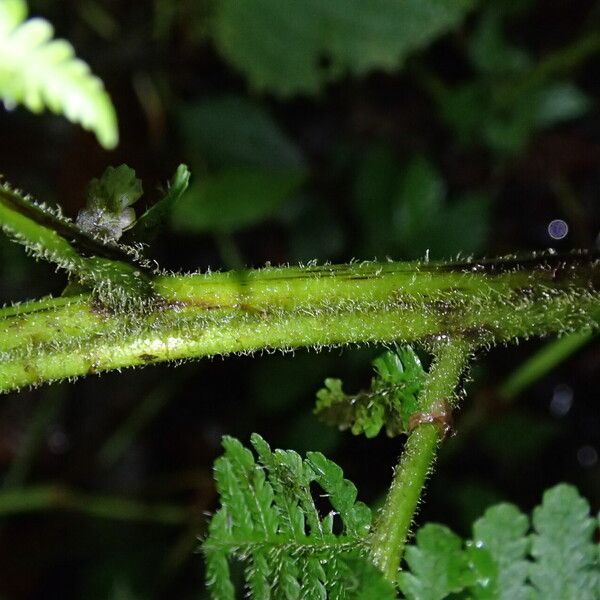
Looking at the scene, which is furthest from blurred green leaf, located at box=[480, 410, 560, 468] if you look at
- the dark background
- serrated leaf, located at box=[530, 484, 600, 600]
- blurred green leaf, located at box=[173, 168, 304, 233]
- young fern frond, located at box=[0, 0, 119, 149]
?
young fern frond, located at box=[0, 0, 119, 149]

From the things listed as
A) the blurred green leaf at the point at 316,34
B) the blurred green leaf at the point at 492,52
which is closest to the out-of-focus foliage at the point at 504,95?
the blurred green leaf at the point at 492,52

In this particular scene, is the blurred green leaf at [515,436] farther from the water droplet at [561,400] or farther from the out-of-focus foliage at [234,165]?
the out-of-focus foliage at [234,165]

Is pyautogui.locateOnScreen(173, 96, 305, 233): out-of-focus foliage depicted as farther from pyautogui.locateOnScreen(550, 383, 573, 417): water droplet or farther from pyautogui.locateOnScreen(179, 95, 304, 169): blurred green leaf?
pyautogui.locateOnScreen(550, 383, 573, 417): water droplet

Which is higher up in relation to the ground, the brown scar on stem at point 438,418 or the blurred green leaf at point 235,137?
the blurred green leaf at point 235,137

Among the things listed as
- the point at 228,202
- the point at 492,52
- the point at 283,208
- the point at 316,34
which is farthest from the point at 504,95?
the point at 228,202

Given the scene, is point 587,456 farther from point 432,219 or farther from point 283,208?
point 283,208

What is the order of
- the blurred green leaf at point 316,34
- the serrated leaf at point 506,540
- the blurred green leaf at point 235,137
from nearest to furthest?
the serrated leaf at point 506,540 < the blurred green leaf at point 316,34 < the blurred green leaf at point 235,137
